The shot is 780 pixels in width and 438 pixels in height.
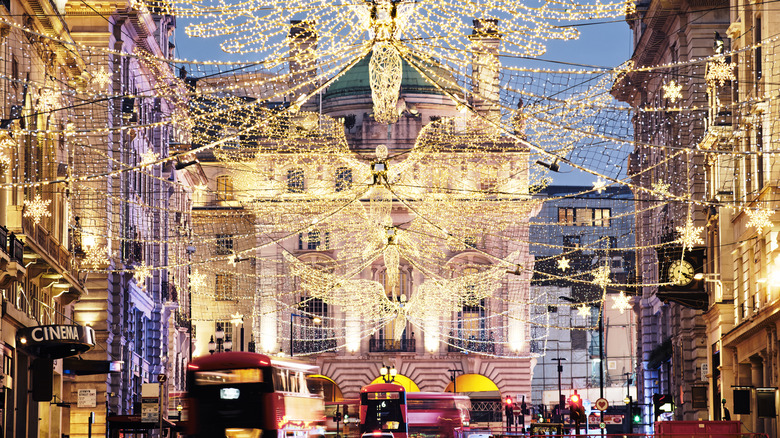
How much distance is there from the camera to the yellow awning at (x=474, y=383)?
7794 cm

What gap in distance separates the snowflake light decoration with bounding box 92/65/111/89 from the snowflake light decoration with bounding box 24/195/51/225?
18.5 ft

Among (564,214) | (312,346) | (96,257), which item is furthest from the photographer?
(564,214)

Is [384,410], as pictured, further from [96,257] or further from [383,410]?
[96,257]

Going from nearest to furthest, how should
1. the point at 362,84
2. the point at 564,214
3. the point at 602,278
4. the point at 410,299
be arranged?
the point at 602,278, the point at 410,299, the point at 362,84, the point at 564,214

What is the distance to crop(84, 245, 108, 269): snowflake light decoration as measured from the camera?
42.8 metres

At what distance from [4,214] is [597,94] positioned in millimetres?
16527

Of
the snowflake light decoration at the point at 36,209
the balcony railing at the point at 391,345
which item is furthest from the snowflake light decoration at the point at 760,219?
the balcony railing at the point at 391,345

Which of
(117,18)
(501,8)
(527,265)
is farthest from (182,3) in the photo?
(527,265)

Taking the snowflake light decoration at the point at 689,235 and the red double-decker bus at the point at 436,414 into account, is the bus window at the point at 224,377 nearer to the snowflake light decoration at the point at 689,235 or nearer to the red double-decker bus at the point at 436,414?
the snowflake light decoration at the point at 689,235

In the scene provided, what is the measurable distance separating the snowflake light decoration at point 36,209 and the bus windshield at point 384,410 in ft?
63.8

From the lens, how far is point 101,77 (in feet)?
132

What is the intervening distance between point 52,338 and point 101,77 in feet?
34.9

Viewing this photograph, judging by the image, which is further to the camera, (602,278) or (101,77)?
(602,278)

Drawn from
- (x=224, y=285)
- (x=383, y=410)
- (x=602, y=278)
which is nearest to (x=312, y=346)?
(x=224, y=285)
